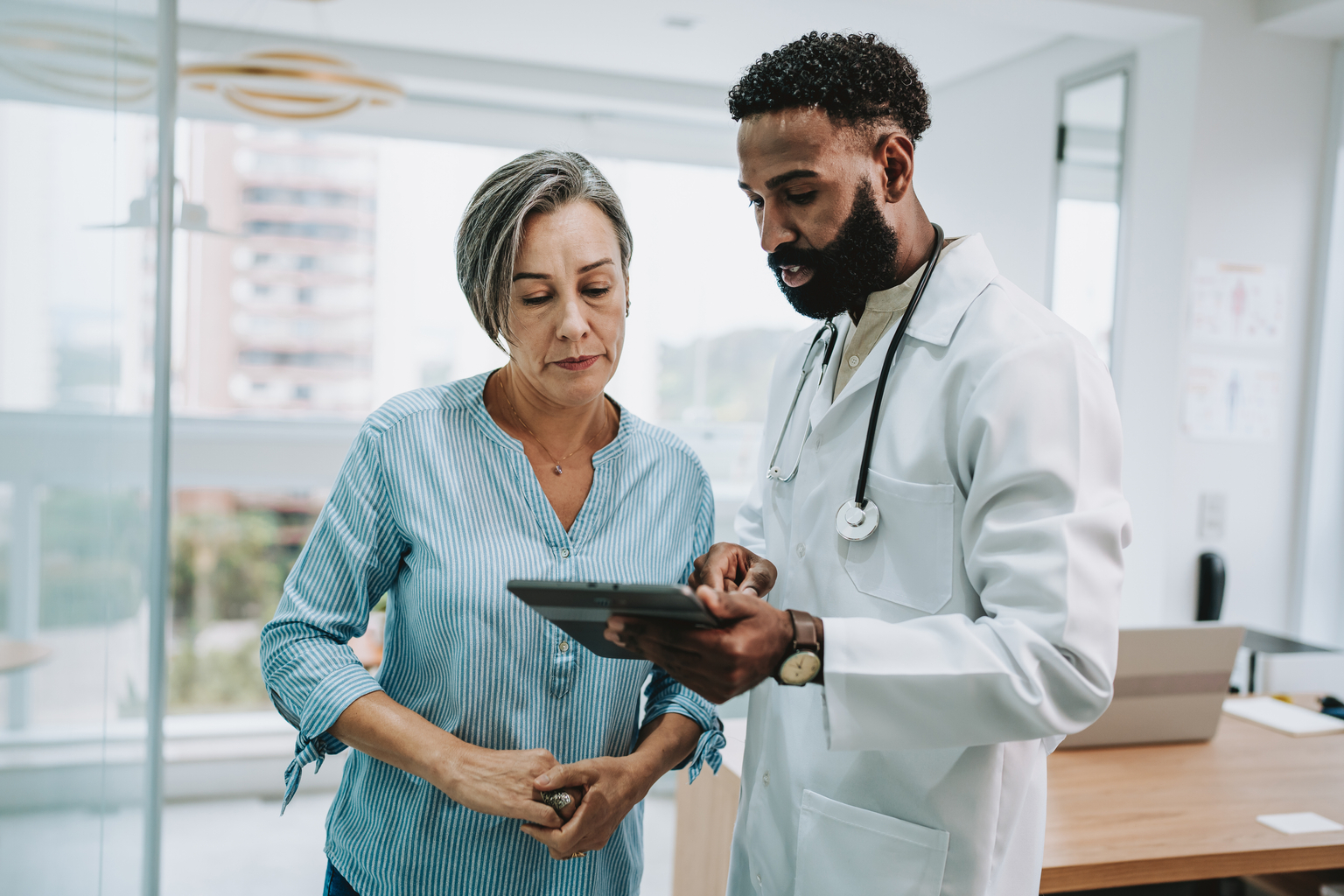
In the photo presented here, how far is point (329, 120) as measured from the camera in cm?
458

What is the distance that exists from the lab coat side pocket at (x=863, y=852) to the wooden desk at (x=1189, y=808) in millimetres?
656

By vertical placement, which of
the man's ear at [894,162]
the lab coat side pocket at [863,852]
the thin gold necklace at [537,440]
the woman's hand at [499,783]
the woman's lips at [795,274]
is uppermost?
the man's ear at [894,162]

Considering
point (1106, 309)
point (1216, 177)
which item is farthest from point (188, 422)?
point (1216, 177)

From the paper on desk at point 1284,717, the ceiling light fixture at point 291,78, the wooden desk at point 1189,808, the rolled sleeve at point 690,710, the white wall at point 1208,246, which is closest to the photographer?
the rolled sleeve at point 690,710

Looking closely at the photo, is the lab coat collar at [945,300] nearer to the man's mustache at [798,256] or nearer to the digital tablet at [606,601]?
the man's mustache at [798,256]

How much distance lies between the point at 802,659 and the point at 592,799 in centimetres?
33

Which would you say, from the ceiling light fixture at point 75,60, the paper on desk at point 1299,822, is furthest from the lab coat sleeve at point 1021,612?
the paper on desk at point 1299,822

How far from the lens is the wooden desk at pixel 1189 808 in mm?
1714

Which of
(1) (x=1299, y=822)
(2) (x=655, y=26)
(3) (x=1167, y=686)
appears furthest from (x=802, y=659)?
(2) (x=655, y=26)

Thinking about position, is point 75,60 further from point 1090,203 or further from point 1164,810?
point 1090,203

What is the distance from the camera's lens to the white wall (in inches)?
134

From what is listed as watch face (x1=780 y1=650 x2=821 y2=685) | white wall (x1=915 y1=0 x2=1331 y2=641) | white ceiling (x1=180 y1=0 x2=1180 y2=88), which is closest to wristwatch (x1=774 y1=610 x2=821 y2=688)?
watch face (x1=780 y1=650 x2=821 y2=685)

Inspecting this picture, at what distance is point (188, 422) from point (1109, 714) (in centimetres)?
419

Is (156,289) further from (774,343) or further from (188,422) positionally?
(774,343)
